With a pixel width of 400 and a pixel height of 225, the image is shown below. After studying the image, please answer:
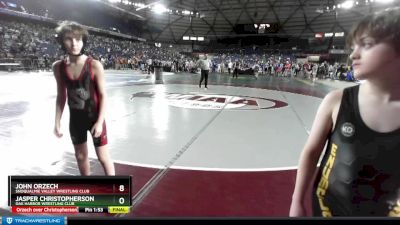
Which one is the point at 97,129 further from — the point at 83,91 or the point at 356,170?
the point at 356,170

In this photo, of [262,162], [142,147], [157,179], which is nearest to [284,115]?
[262,162]

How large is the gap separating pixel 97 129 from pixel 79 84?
0.32m

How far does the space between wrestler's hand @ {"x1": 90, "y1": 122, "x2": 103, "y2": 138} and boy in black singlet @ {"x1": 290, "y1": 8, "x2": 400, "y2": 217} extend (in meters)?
1.31

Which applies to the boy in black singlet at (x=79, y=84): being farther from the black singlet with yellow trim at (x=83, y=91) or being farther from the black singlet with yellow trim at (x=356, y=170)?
the black singlet with yellow trim at (x=356, y=170)

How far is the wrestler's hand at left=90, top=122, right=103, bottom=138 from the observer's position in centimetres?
202

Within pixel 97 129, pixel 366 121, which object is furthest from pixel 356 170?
pixel 97 129

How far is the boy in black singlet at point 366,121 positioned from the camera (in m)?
1.25

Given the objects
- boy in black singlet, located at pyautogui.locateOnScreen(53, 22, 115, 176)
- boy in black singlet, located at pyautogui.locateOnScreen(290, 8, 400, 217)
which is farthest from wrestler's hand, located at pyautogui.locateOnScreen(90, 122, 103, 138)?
boy in black singlet, located at pyautogui.locateOnScreen(290, 8, 400, 217)

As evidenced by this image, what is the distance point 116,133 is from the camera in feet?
10.8
